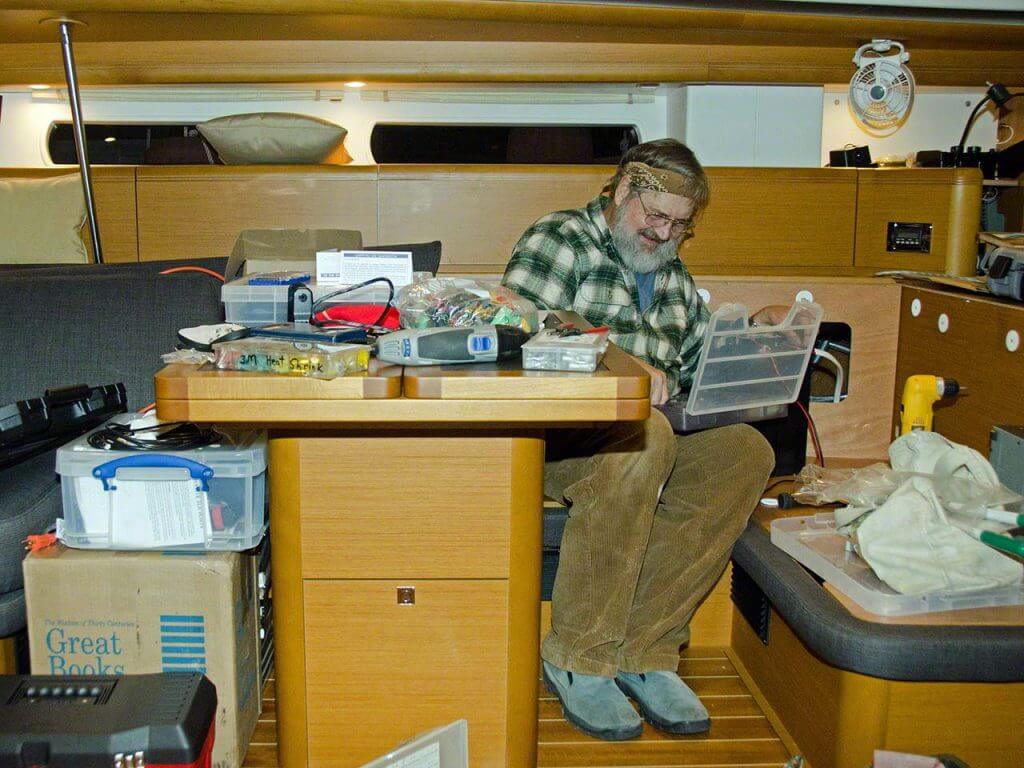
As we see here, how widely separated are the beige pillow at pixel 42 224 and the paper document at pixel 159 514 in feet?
4.70

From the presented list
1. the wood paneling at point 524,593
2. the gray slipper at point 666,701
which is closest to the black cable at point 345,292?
the wood paneling at point 524,593

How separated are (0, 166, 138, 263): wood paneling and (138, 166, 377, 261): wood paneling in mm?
31

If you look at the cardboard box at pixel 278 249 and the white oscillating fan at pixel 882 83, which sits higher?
the white oscillating fan at pixel 882 83

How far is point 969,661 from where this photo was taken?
4.74 ft

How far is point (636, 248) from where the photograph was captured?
6.96 feet

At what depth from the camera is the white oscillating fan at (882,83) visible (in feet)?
9.57

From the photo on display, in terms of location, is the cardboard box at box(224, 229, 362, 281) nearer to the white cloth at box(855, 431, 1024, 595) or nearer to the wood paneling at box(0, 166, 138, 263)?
the wood paneling at box(0, 166, 138, 263)

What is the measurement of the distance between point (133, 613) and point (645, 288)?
1298 mm

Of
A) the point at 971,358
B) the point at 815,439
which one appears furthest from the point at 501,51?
the point at 971,358

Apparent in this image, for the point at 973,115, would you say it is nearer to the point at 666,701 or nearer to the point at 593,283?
the point at 593,283

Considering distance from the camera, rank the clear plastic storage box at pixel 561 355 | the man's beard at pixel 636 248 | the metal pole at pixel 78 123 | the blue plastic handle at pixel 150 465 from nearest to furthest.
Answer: the clear plastic storage box at pixel 561 355
the blue plastic handle at pixel 150 465
the man's beard at pixel 636 248
the metal pole at pixel 78 123

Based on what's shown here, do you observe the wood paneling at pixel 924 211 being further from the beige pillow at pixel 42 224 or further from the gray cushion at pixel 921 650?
the beige pillow at pixel 42 224

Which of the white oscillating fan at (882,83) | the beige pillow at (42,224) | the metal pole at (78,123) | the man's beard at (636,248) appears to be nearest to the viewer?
the man's beard at (636,248)

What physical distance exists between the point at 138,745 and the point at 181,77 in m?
2.40
